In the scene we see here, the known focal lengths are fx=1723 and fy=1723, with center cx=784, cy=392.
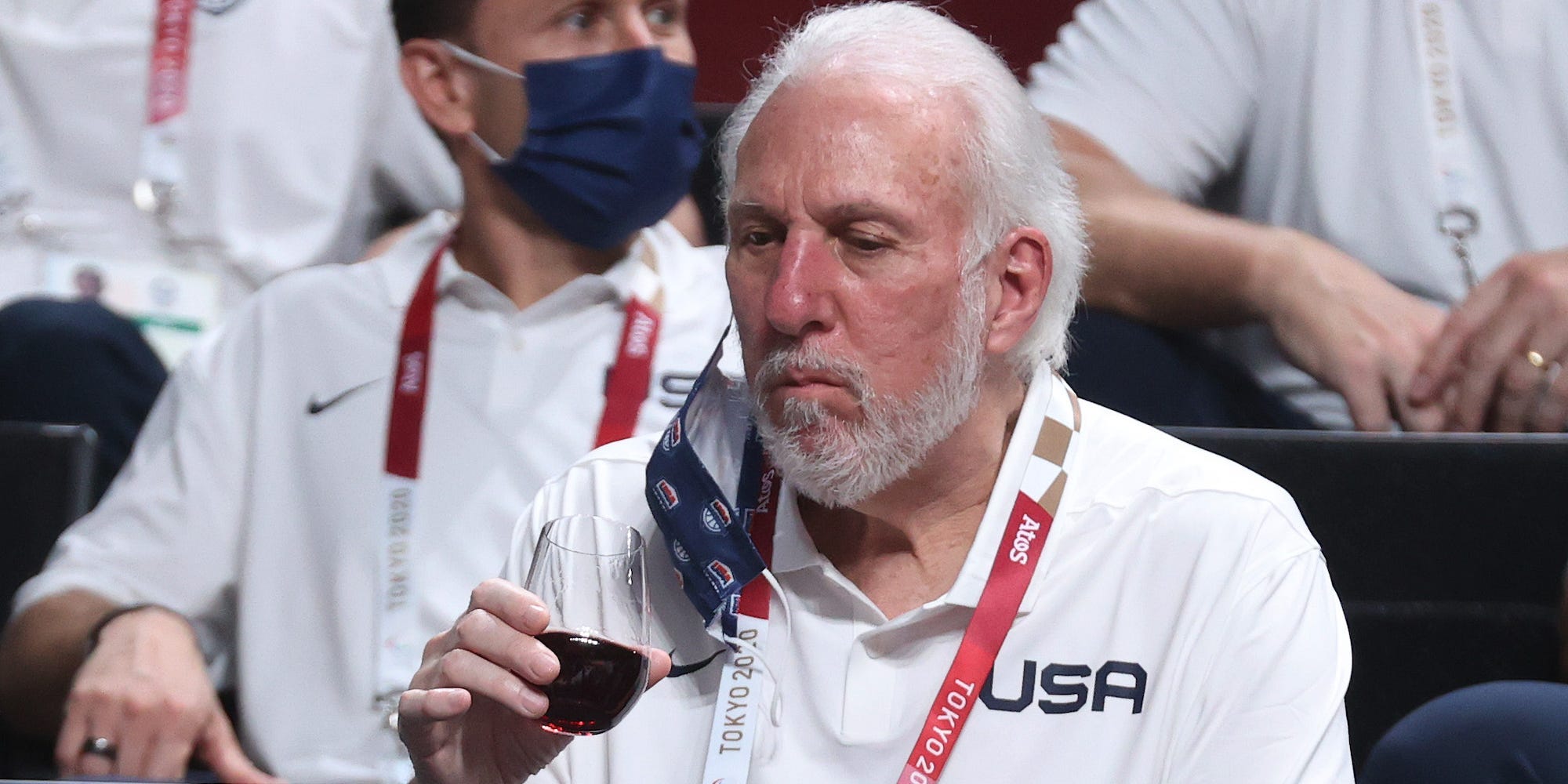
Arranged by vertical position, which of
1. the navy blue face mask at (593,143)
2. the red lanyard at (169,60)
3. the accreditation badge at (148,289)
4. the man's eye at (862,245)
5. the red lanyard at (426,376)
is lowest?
the accreditation badge at (148,289)

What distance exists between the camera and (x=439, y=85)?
106 inches

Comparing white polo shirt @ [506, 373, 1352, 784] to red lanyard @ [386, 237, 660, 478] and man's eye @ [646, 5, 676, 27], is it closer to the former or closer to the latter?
red lanyard @ [386, 237, 660, 478]

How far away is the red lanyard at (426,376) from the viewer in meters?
2.39

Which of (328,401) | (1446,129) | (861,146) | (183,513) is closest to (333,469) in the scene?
(328,401)

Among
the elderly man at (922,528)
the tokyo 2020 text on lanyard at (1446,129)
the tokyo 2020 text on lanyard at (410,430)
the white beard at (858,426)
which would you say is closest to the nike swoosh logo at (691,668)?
the elderly man at (922,528)

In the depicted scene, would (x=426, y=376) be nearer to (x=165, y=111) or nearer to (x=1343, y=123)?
(x=165, y=111)

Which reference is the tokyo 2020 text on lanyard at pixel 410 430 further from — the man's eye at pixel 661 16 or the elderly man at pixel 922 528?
the elderly man at pixel 922 528

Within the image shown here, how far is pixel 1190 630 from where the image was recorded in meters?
A: 1.58

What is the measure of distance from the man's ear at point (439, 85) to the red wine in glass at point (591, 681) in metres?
1.50

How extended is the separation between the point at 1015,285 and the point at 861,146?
0.24 metres

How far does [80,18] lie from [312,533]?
1.26 meters

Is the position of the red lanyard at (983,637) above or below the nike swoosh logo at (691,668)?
above

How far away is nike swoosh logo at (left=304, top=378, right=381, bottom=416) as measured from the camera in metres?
→ 2.43

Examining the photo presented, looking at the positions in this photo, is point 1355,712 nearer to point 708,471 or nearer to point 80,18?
point 708,471
